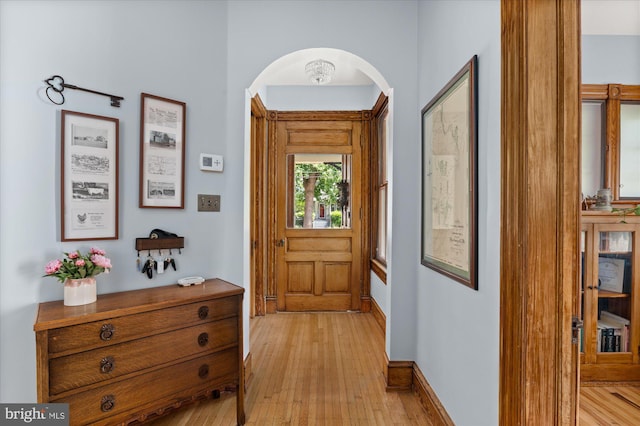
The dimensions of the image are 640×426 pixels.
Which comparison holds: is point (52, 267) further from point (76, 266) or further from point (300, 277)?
point (300, 277)

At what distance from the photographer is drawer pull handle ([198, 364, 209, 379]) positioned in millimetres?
1769

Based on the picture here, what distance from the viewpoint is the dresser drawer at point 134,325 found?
4.49ft

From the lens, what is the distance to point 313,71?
3.07 m

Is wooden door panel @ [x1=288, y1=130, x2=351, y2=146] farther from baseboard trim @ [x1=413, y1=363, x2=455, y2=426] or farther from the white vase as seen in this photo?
the white vase

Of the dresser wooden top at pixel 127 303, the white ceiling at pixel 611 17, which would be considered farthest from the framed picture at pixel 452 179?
the white ceiling at pixel 611 17

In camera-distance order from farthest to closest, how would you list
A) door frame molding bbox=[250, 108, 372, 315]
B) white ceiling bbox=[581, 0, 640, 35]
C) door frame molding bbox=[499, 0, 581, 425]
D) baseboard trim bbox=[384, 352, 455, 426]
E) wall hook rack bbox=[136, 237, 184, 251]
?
door frame molding bbox=[250, 108, 372, 315] < white ceiling bbox=[581, 0, 640, 35] < baseboard trim bbox=[384, 352, 455, 426] < wall hook rack bbox=[136, 237, 184, 251] < door frame molding bbox=[499, 0, 581, 425]

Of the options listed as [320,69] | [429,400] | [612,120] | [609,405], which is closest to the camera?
[429,400]

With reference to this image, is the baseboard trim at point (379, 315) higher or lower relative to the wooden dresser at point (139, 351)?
lower

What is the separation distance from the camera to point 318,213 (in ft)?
12.9

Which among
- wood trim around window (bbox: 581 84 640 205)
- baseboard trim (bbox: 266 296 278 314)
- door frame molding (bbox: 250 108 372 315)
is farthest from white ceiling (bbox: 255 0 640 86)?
baseboard trim (bbox: 266 296 278 314)

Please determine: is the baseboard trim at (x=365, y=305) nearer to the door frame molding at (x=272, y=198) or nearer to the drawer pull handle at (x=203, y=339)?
the door frame molding at (x=272, y=198)

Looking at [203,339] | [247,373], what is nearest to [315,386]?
[247,373]

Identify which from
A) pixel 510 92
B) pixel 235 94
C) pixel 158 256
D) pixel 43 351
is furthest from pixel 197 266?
pixel 510 92

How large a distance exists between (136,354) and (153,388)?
206 millimetres
